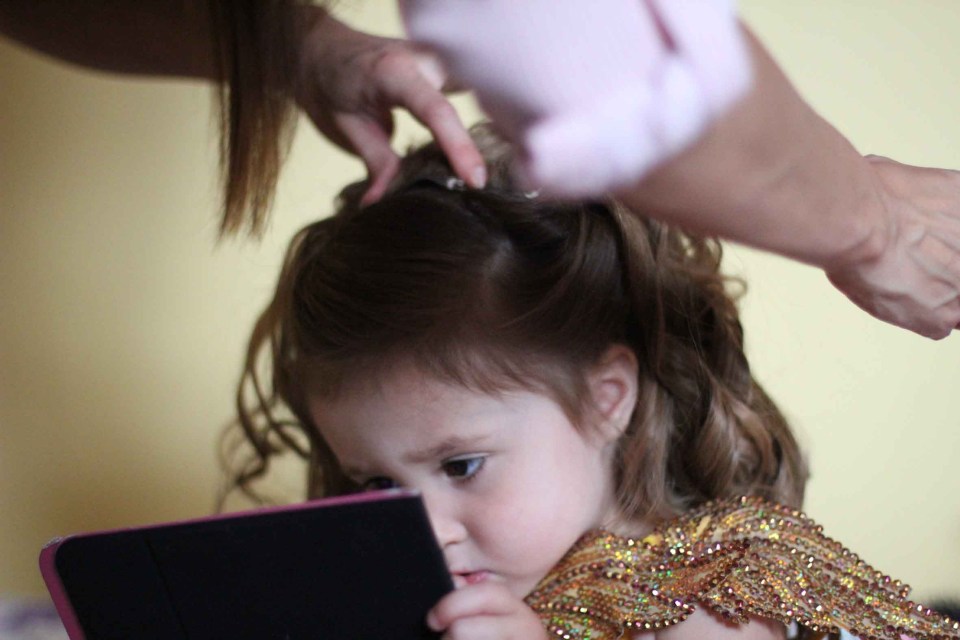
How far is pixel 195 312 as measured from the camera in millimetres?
1500

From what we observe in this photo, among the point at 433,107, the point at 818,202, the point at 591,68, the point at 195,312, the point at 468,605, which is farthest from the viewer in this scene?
the point at 195,312

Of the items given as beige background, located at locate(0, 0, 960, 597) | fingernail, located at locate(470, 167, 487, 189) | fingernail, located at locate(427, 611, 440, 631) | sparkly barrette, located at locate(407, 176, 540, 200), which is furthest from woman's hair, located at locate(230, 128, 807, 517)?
beige background, located at locate(0, 0, 960, 597)

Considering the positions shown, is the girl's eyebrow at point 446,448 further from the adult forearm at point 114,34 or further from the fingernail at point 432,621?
the adult forearm at point 114,34

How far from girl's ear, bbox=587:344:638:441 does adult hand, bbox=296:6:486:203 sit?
8.9 inches

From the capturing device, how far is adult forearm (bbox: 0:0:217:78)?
3.06 feet

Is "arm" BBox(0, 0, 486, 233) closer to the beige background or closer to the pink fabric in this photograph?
the pink fabric

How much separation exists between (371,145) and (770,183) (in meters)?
0.39

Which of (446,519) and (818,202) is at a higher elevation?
(818,202)

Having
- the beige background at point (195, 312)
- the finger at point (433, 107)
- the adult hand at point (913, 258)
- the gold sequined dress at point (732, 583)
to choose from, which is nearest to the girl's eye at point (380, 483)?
the gold sequined dress at point (732, 583)

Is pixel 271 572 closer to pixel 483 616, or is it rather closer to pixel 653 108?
pixel 483 616

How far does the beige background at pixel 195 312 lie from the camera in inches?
57.1

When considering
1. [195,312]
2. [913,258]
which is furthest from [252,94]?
[195,312]

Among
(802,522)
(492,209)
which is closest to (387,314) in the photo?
(492,209)

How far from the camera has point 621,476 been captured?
0.97 meters
